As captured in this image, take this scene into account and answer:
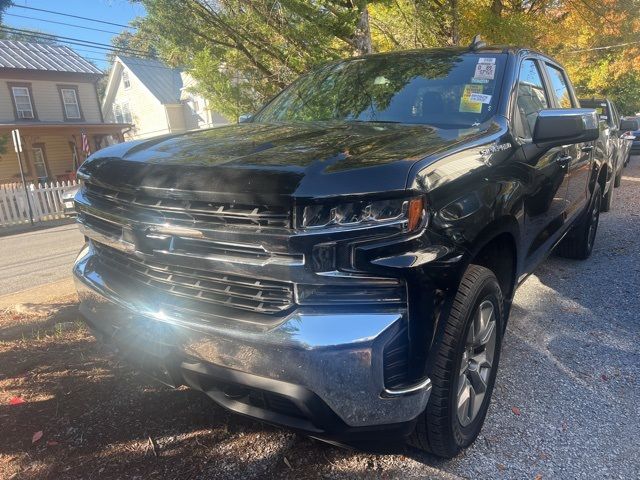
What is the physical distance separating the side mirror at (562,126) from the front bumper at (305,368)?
65.1 inches

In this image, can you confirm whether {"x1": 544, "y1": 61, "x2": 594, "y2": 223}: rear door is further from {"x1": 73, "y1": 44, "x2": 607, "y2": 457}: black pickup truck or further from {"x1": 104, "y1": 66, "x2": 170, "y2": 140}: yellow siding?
{"x1": 104, "y1": 66, "x2": 170, "y2": 140}: yellow siding

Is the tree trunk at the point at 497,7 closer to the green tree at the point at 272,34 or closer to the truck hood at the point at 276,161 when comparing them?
the green tree at the point at 272,34

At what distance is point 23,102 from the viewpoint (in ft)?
76.1

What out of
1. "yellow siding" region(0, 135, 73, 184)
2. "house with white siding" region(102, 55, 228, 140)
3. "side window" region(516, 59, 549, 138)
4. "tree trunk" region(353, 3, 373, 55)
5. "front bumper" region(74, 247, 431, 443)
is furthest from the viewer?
"house with white siding" region(102, 55, 228, 140)

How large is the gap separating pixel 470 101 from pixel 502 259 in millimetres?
949

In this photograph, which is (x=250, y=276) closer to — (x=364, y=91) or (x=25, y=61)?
(x=364, y=91)

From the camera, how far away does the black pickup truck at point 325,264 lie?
1814mm

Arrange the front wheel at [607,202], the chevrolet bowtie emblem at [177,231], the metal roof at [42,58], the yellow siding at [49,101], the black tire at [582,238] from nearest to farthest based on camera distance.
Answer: the chevrolet bowtie emblem at [177,231], the black tire at [582,238], the front wheel at [607,202], the yellow siding at [49,101], the metal roof at [42,58]

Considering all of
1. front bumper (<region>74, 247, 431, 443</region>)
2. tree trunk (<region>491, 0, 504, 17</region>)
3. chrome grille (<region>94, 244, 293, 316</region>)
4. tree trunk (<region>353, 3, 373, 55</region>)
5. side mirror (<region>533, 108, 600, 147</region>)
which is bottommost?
front bumper (<region>74, 247, 431, 443</region>)

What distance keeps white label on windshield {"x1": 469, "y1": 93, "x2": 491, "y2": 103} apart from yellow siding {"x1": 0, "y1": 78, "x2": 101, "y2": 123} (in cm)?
2495

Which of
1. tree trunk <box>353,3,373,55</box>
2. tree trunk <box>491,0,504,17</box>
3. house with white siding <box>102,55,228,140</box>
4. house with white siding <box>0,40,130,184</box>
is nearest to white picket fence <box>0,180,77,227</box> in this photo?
house with white siding <box>0,40,130,184</box>

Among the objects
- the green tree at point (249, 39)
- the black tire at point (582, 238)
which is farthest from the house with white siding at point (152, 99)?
the black tire at point (582, 238)

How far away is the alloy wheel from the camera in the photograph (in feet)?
7.57

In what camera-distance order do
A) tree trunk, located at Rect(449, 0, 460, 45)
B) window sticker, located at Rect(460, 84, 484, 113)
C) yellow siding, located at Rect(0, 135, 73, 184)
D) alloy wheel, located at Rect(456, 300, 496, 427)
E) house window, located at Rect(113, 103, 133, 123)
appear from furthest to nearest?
house window, located at Rect(113, 103, 133, 123)
yellow siding, located at Rect(0, 135, 73, 184)
tree trunk, located at Rect(449, 0, 460, 45)
window sticker, located at Rect(460, 84, 484, 113)
alloy wheel, located at Rect(456, 300, 496, 427)
